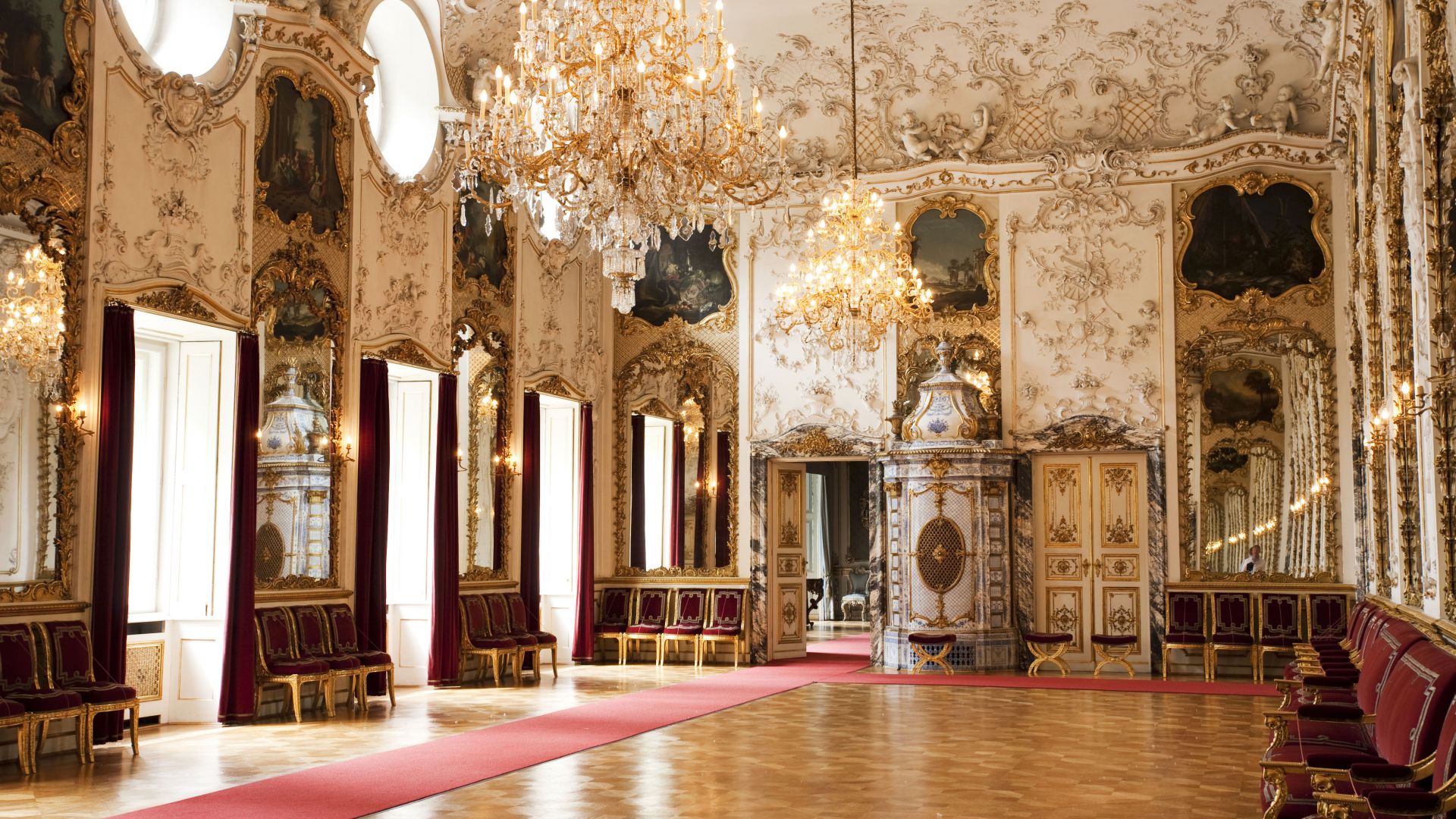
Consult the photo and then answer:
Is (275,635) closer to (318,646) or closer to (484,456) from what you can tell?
(318,646)

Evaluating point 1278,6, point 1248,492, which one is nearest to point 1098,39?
point 1278,6

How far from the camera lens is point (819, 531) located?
23.8m

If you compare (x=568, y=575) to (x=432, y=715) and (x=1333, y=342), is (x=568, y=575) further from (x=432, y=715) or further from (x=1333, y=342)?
(x=1333, y=342)

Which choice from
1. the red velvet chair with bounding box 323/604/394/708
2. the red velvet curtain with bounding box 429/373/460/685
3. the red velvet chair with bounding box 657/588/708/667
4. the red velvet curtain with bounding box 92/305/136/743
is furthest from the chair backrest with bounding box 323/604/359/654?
the red velvet chair with bounding box 657/588/708/667

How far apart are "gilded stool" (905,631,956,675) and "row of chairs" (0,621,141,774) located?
783 cm

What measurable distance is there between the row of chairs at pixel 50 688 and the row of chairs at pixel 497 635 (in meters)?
4.32

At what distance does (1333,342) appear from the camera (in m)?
13.8

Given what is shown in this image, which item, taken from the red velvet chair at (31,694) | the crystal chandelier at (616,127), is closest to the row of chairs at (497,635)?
the red velvet chair at (31,694)

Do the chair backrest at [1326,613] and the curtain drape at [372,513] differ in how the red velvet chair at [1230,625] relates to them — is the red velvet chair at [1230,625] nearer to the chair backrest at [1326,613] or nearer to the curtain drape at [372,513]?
the chair backrest at [1326,613]

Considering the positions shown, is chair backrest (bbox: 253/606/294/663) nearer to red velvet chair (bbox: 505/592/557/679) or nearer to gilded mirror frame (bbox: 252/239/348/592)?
gilded mirror frame (bbox: 252/239/348/592)

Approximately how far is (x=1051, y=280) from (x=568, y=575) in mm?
6076

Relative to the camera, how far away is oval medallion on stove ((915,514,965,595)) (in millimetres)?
14234

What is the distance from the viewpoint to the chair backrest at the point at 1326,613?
44.2 feet

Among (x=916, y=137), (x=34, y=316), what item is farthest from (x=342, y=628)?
(x=916, y=137)
